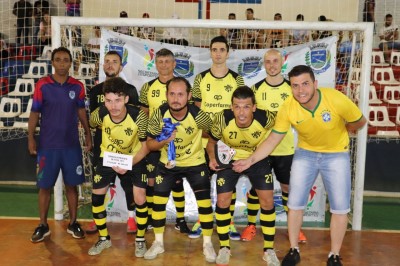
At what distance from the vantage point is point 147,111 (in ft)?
19.1

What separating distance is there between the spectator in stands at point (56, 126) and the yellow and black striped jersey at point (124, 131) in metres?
0.56

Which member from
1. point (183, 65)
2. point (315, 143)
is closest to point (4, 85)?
point (183, 65)

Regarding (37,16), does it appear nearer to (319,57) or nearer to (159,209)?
(319,57)

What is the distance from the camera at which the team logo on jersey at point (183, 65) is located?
6676mm

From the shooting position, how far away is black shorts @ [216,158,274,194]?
16.3ft

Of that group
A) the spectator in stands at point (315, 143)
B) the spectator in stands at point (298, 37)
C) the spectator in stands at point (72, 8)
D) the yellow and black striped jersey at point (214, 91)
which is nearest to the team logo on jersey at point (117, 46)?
the yellow and black striped jersey at point (214, 91)

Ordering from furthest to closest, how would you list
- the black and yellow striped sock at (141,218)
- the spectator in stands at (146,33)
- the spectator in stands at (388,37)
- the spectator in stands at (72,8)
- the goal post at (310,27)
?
the spectator in stands at (72,8), the spectator in stands at (388,37), the spectator in stands at (146,33), the goal post at (310,27), the black and yellow striped sock at (141,218)

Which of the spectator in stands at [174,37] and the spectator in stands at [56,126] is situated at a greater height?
the spectator in stands at [174,37]

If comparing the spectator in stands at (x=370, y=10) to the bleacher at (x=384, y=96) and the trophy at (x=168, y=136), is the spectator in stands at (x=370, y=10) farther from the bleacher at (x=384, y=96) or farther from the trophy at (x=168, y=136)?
the trophy at (x=168, y=136)

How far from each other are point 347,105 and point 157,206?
214 centimetres

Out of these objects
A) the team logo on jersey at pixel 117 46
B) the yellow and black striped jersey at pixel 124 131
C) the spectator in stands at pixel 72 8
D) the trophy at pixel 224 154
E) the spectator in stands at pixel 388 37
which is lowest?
the trophy at pixel 224 154

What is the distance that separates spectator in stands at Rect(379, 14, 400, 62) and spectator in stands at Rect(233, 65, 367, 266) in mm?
7228

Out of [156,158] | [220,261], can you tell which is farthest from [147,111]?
[220,261]

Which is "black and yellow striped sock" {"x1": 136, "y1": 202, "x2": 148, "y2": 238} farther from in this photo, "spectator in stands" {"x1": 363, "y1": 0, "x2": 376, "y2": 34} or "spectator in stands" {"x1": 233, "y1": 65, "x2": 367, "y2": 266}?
"spectator in stands" {"x1": 363, "y1": 0, "x2": 376, "y2": 34}
